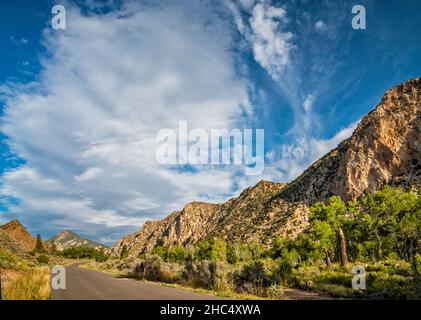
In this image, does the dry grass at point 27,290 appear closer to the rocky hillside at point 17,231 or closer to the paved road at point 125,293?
the paved road at point 125,293

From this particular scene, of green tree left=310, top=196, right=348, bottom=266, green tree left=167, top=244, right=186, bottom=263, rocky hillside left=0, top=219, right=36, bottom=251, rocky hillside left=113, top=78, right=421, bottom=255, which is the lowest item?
green tree left=167, top=244, right=186, bottom=263

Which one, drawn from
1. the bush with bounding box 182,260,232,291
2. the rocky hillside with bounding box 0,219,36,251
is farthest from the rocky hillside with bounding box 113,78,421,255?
the rocky hillside with bounding box 0,219,36,251

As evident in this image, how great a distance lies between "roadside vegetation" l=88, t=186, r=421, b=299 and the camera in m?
17.7

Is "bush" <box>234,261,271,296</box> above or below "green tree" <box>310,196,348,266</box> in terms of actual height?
below

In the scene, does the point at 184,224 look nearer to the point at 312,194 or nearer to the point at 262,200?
the point at 262,200

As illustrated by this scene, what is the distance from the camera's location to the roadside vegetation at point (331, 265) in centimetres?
1772

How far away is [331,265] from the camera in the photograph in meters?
36.0

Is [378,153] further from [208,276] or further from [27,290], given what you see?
[27,290]

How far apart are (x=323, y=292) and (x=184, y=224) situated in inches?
6763

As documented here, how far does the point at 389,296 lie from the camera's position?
53.8 feet

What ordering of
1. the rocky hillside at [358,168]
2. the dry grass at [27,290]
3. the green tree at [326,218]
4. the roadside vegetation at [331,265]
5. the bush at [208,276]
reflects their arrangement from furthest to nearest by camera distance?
1. the rocky hillside at [358,168]
2. the green tree at [326,218]
3. the roadside vegetation at [331,265]
4. the bush at [208,276]
5. the dry grass at [27,290]

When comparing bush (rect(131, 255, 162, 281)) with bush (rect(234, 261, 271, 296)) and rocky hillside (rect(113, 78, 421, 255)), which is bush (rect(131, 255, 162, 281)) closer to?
bush (rect(234, 261, 271, 296))

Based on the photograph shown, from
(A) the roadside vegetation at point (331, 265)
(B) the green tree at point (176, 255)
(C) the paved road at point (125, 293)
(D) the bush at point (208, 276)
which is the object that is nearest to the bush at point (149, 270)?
(A) the roadside vegetation at point (331, 265)

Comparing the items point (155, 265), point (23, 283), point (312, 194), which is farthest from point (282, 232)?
point (23, 283)
